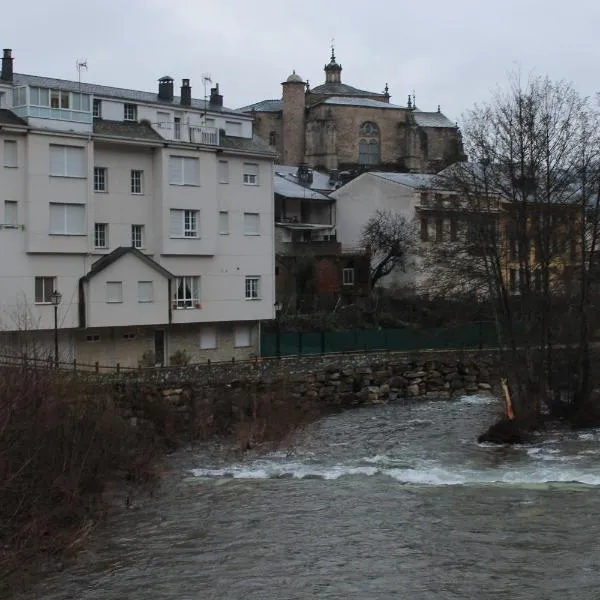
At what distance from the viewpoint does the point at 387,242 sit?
201ft

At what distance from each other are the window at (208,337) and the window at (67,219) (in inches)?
331

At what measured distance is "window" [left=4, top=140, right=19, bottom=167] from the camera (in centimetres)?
3979

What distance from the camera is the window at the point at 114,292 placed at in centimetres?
4223

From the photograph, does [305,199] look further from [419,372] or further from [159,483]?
[159,483]

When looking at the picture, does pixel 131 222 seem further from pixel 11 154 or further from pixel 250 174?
pixel 250 174

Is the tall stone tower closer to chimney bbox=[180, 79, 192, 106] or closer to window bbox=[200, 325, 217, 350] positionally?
chimney bbox=[180, 79, 192, 106]

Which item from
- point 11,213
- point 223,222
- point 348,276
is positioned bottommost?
point 348,276

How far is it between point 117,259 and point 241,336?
357 inches

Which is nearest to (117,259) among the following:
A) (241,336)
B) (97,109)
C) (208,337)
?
(208,337)

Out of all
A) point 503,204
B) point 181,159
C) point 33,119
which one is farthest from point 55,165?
point 503,204

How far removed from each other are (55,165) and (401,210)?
93.0 feet

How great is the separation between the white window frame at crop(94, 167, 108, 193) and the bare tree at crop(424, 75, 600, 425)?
16.8m

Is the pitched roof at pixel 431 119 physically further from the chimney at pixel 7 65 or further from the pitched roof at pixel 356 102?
the chimney at pixel 7 65

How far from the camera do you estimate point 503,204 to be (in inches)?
1325
